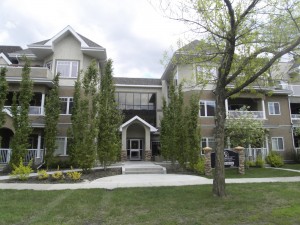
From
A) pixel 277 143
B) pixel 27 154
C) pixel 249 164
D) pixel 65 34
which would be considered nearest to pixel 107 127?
pixel 27 154

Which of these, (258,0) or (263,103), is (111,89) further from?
(263,103)

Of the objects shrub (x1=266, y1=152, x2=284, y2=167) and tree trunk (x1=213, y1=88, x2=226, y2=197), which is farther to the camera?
shrub (x1=266, y1=152, x2=284, y2=167)

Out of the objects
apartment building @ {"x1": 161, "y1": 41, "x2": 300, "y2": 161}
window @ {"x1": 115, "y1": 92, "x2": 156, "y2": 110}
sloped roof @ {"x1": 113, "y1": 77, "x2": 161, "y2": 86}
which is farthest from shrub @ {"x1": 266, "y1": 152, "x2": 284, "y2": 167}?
sloped roof @ {"x1": 113, "y1": 77, "x2": 161, "y2": 86}

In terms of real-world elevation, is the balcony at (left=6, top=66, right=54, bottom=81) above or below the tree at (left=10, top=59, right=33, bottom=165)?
above

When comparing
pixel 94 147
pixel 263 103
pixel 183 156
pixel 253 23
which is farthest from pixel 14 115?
pixel 263 103

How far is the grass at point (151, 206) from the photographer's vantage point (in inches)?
245

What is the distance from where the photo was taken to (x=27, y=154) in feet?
62.8

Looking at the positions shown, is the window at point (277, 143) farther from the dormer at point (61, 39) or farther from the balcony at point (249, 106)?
the dormer at point (61, 39)

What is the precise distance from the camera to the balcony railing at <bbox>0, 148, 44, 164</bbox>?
18817 millimetres

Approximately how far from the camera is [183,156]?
1684cm

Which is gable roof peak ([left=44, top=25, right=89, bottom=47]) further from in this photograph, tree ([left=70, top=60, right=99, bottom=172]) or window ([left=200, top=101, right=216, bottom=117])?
window ([left=200, top=101, right=216, bottom=117])

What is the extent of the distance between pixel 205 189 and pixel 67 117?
14.6 meters

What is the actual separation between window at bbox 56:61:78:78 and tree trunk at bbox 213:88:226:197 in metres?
15.8

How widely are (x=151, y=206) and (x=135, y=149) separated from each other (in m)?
19.6
